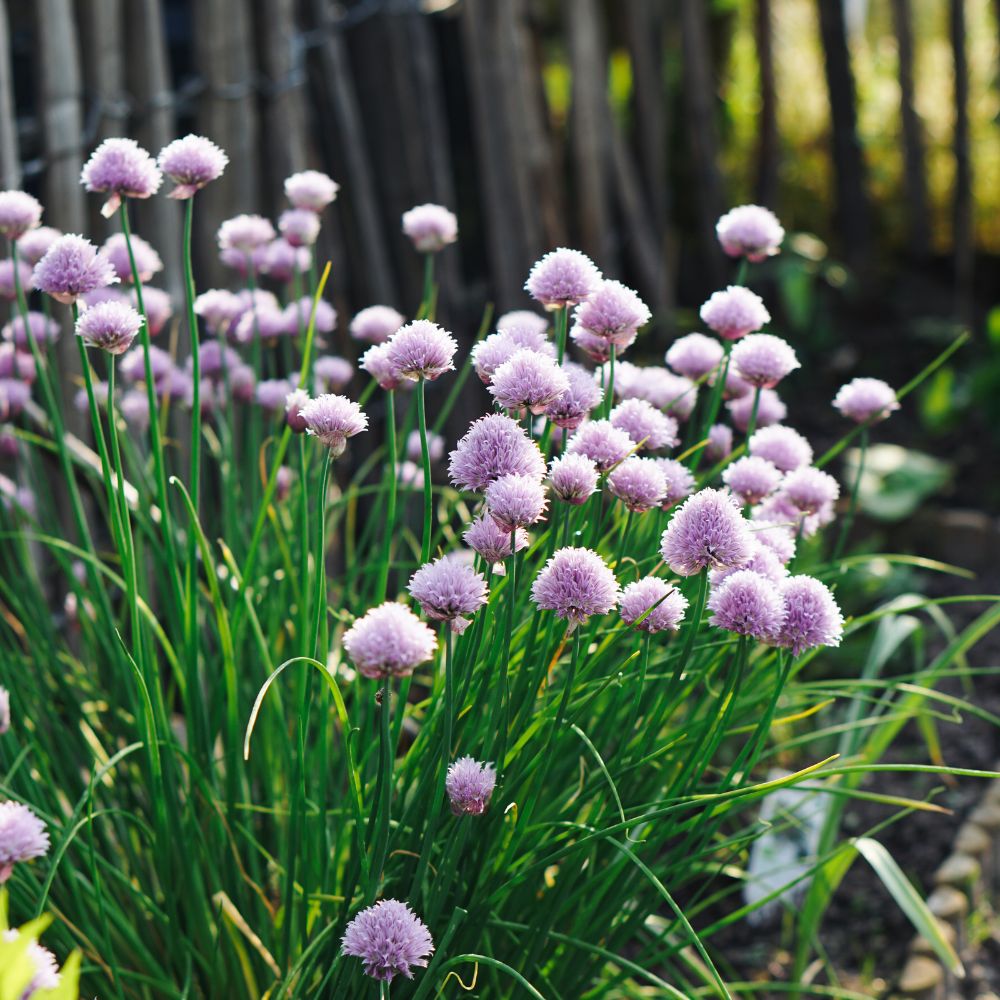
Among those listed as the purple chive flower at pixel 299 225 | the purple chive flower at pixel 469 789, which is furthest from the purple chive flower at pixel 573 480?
the purple chive flower at pixel 299 225

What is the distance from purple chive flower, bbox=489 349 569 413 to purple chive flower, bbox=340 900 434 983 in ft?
1.39

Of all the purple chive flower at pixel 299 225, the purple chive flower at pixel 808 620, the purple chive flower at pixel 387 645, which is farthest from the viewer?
the purple chive flower at pixel 299 225

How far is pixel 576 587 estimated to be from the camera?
1002 millimetres

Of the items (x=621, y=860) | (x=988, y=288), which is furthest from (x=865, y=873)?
(x=988, y=288)

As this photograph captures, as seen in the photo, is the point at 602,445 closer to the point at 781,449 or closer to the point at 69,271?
the point at 781,449

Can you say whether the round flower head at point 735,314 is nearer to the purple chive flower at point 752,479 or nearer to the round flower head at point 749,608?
the purple chive flower at point 752,479

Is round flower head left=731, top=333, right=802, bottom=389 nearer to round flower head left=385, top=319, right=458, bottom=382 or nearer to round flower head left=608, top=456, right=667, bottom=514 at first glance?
round flower head left=608, top=456, right=667, bottom=514

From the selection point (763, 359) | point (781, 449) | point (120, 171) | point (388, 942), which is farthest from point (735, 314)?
point (388, 942)

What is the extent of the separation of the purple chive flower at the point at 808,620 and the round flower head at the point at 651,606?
98 millimetres

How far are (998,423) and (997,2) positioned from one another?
1716mm

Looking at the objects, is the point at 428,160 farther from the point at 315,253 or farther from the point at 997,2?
the point at 997,2

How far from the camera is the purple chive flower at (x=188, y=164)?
1255 millimetres

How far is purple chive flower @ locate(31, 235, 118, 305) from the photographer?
1159 mm

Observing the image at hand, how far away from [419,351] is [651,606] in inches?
11.9
